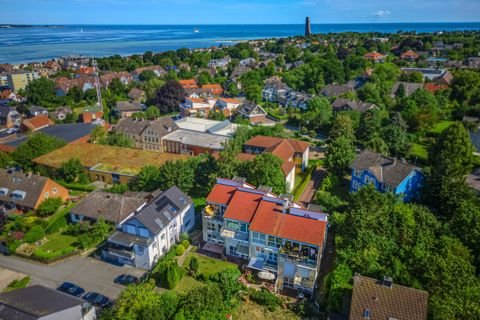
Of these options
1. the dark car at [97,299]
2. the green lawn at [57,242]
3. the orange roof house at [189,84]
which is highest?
the orange roof house at [189,84]

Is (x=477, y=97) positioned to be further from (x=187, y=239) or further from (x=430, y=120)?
(x=187, y=239)

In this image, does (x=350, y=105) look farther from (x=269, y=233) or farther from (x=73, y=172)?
(x=73, y=172)

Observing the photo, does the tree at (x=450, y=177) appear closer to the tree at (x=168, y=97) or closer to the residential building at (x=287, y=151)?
the residential building at (x=287, y=151)

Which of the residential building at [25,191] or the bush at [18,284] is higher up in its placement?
the residential building at [25,191]

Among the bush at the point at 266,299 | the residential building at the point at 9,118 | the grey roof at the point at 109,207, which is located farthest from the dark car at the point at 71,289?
the residential building at the point at 9,118

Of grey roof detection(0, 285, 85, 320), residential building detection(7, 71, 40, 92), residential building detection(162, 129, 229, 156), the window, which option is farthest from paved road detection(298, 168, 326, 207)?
residential building detection(7, 71, 40, 92)

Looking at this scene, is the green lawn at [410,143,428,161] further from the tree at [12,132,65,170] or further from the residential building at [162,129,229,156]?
the tree at [12,132,65,170]

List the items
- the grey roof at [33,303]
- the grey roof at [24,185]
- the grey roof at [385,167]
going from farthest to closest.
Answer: the grey roof at [24,185]
the grey roof at [385,167]
the grey roof at [33,303]
